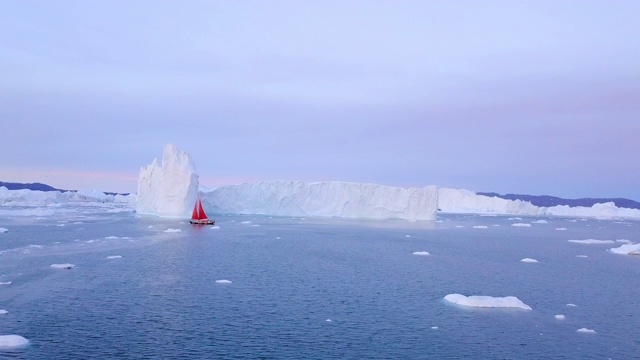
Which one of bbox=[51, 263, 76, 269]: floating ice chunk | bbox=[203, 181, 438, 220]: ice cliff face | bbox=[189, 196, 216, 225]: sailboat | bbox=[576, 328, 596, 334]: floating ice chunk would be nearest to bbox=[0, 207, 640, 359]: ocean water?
bbox=[576, 328, 596, 334]: floating ice chunk

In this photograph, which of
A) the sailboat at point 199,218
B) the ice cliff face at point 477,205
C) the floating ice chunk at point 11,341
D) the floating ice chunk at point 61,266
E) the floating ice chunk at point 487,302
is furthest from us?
the ice cliff face at point 477,205

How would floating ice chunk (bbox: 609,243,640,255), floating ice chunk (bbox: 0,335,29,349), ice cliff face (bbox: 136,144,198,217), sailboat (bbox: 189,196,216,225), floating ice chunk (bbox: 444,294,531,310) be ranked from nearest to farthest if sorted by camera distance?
floating ice chunk (bbox: 0,335,29,349), floating ice chunk (bbox: 444,294,531,310), floating ice chunk (bbox: 609,243,640,255), sailboat (bbox: 189,196,216,225), ice cliff face (bbox: 136,144,198,217)

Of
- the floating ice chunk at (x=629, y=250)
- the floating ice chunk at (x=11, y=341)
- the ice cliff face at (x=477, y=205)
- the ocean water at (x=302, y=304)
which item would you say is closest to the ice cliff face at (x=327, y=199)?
the floating ice chunk at (x=629, y=250)

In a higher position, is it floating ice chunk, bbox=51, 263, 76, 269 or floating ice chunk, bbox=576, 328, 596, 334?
floating ice chunk, bbox=51, 263, 76, 269

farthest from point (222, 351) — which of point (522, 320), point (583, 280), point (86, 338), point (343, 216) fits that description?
point (343, 216)

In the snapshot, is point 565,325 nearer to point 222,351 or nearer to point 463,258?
point 222,351

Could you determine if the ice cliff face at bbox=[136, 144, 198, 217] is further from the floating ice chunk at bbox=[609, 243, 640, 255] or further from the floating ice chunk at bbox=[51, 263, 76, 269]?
the floating ice chunk at bbox=[609, 243, 640, 255]

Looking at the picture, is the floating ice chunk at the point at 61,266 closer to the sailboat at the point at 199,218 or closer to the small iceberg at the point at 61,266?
the small iceberg at the point at 61,266
